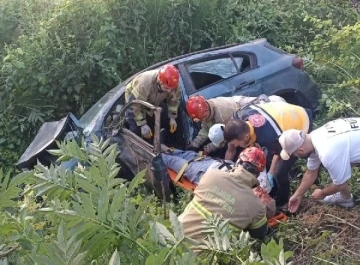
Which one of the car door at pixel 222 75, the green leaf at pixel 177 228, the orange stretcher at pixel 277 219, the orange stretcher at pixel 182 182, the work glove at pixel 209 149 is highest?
the green leaf at pixel 177 228

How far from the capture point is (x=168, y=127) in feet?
23.8

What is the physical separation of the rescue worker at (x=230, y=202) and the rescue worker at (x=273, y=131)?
3.17ft

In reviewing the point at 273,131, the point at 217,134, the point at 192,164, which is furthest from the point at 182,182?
the point at 273,131

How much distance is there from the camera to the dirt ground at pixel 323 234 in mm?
5089

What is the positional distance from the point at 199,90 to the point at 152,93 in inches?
25.6

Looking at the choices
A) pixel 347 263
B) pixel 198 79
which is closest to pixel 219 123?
pixel 198 79

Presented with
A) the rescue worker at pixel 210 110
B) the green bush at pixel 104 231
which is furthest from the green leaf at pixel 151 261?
the rescue worker at pixel 210 110

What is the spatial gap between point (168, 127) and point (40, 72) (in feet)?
10.4

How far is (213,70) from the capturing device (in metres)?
7.78

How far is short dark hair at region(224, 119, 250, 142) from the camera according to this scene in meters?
5.95

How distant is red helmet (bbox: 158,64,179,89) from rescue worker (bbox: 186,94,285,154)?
278 millimetres

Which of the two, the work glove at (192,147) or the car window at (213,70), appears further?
the car window at (213,70)

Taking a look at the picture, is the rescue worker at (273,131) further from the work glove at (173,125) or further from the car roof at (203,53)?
the car roof at (203,53)

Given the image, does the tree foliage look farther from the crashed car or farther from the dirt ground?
the dirt ground
